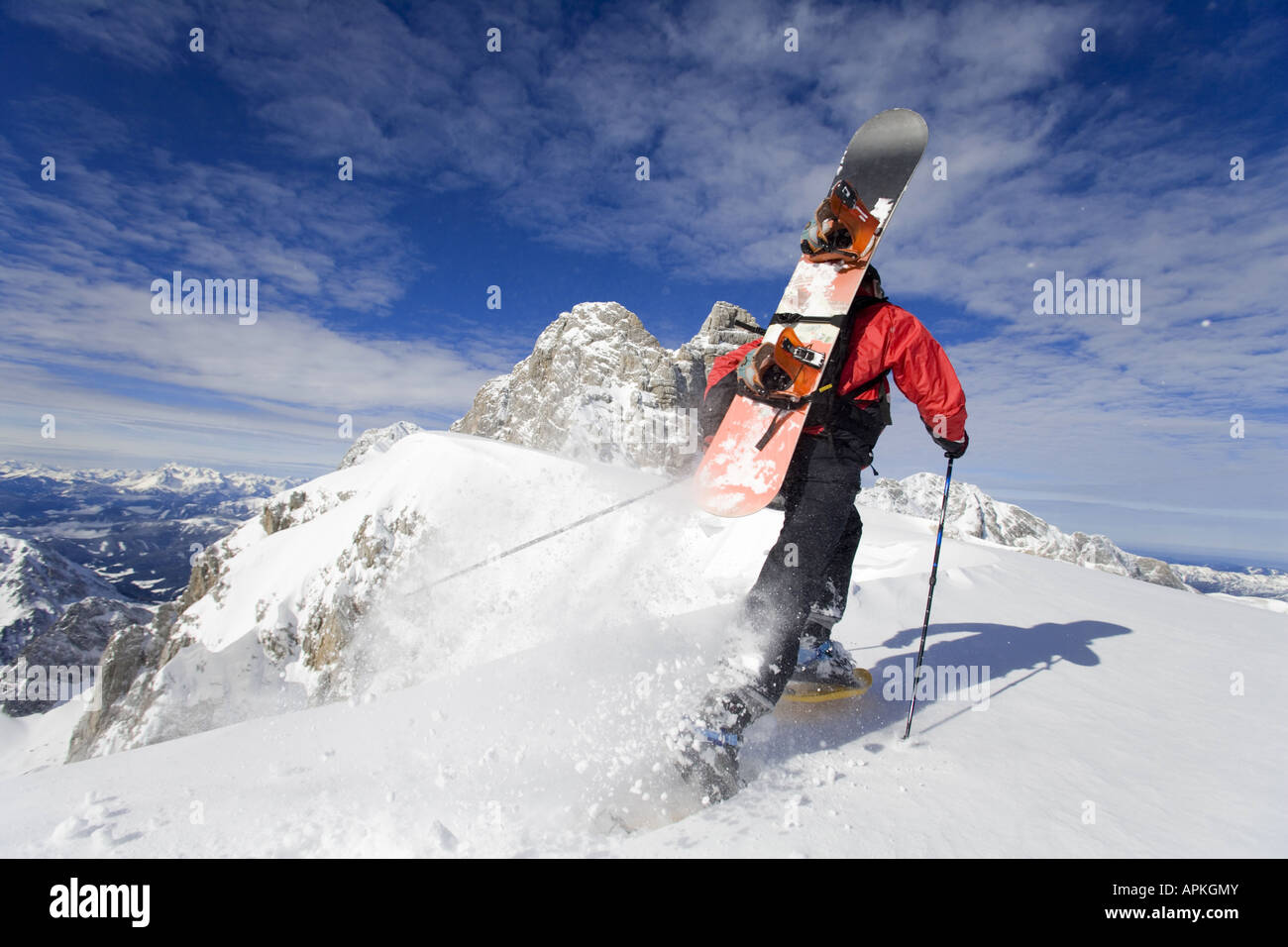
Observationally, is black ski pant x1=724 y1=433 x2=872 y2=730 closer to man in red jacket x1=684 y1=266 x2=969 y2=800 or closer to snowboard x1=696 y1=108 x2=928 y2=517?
man in red jacket x1=684 y1=266 x2=969 y2=800

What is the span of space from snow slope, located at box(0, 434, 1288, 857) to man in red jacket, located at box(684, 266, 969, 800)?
0.55m

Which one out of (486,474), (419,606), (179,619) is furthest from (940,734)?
(179,619)

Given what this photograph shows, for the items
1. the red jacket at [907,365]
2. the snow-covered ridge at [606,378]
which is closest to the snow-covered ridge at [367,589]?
the red jacket at [907,365]

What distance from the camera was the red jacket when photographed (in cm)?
300

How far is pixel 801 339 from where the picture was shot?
3.16 m

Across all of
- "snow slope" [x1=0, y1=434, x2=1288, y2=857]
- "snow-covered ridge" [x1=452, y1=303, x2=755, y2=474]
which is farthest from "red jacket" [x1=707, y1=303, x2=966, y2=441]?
"snow-covered ridge" [x1=452, y1=303, x2=755, y2=474]

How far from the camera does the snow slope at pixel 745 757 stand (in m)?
2.07

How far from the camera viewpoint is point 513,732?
3.03 metres

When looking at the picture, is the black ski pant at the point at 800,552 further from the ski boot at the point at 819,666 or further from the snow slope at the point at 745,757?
the ski boot at the point at 819,666

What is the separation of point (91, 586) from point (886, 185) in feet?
781

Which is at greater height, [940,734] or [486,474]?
[486,474]

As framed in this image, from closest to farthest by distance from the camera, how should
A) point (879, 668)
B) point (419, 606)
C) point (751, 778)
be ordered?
point (751, 778), point (879, 668), point (419, 606)

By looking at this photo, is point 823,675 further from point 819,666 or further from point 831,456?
point 831,456
